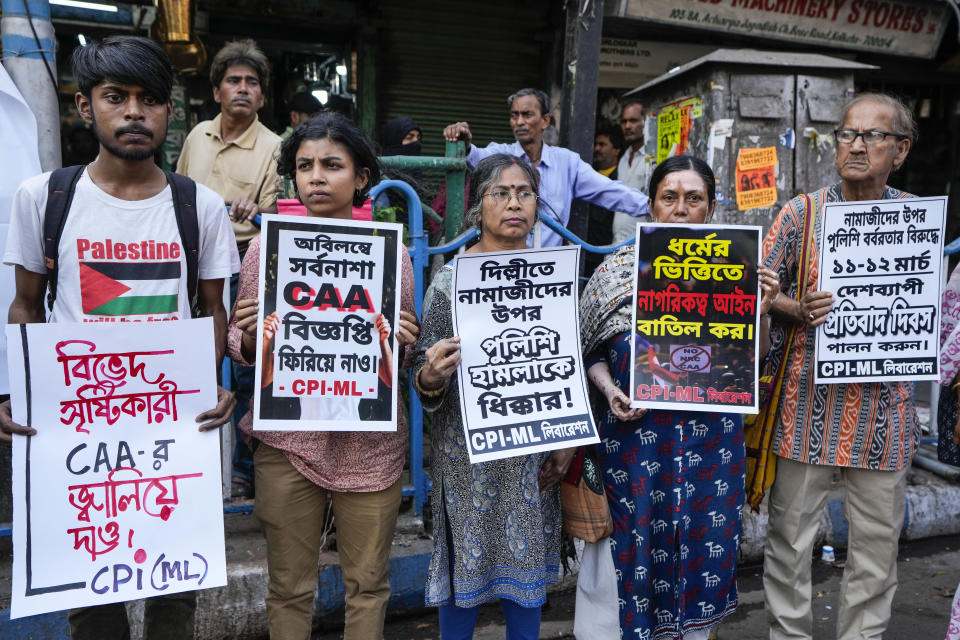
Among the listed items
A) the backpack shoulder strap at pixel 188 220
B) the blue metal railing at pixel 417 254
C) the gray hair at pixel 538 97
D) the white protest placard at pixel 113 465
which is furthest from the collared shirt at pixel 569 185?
the white protest placard at pixel 113 465

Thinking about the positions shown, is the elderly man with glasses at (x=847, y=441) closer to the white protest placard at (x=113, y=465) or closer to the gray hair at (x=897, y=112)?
the gray hair at (x=897, y=112)

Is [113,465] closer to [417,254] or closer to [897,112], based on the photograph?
[417,254]

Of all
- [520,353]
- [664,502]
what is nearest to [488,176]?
[520,353]

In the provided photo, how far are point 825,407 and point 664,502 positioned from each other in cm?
76

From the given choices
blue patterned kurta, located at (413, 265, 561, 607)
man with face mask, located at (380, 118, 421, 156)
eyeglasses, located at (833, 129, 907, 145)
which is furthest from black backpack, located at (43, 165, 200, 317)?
man with face mask, located at (380, 118, 421, 156)

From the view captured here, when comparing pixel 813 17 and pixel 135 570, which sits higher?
pixel 813 17

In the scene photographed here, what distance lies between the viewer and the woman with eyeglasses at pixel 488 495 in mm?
2271

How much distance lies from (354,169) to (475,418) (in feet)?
2.77

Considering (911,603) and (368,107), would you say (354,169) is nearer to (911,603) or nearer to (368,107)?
(911,603)

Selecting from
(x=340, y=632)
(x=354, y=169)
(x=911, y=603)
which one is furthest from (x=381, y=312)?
(x=911, y=603)

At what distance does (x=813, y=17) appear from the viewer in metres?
7.42

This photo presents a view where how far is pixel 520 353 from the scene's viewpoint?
2264 millimetres

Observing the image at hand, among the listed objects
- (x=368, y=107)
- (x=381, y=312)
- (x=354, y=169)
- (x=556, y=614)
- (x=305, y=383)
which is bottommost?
(x=556, y=614)

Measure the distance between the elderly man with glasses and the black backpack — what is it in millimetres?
1964
